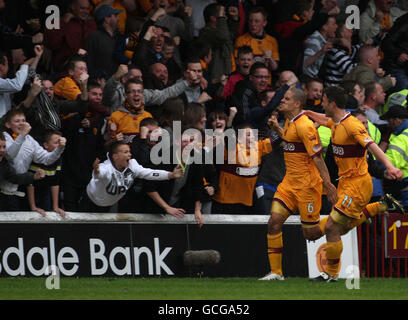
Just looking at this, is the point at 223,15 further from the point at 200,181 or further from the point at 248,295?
the point at 248,295

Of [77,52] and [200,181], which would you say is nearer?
[200,181]

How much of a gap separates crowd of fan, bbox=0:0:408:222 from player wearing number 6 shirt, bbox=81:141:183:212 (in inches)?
2.7

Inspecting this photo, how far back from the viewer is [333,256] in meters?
12.3

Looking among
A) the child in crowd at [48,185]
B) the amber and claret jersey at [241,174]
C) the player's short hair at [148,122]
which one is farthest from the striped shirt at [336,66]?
the child in crowd at [48,185]

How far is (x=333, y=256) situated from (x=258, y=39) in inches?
247

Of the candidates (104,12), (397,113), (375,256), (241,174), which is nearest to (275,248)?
(241,174)

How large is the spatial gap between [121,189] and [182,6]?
17.1 ft

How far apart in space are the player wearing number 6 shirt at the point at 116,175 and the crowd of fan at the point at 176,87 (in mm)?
69

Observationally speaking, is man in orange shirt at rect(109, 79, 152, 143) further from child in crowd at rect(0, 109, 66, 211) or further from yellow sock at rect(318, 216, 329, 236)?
yellow sock at rect(318, 216, 329, 236)

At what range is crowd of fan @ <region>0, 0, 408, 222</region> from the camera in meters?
13.6

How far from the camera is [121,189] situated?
13320 millimetres

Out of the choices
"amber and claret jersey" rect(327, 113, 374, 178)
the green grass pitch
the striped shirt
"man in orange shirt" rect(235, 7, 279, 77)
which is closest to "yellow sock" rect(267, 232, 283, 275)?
the green grass pitch

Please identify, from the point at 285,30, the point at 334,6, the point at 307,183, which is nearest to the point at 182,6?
the point at 285,30

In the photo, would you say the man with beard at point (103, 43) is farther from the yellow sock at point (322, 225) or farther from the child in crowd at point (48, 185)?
the yellow sock at point (322, 225)
